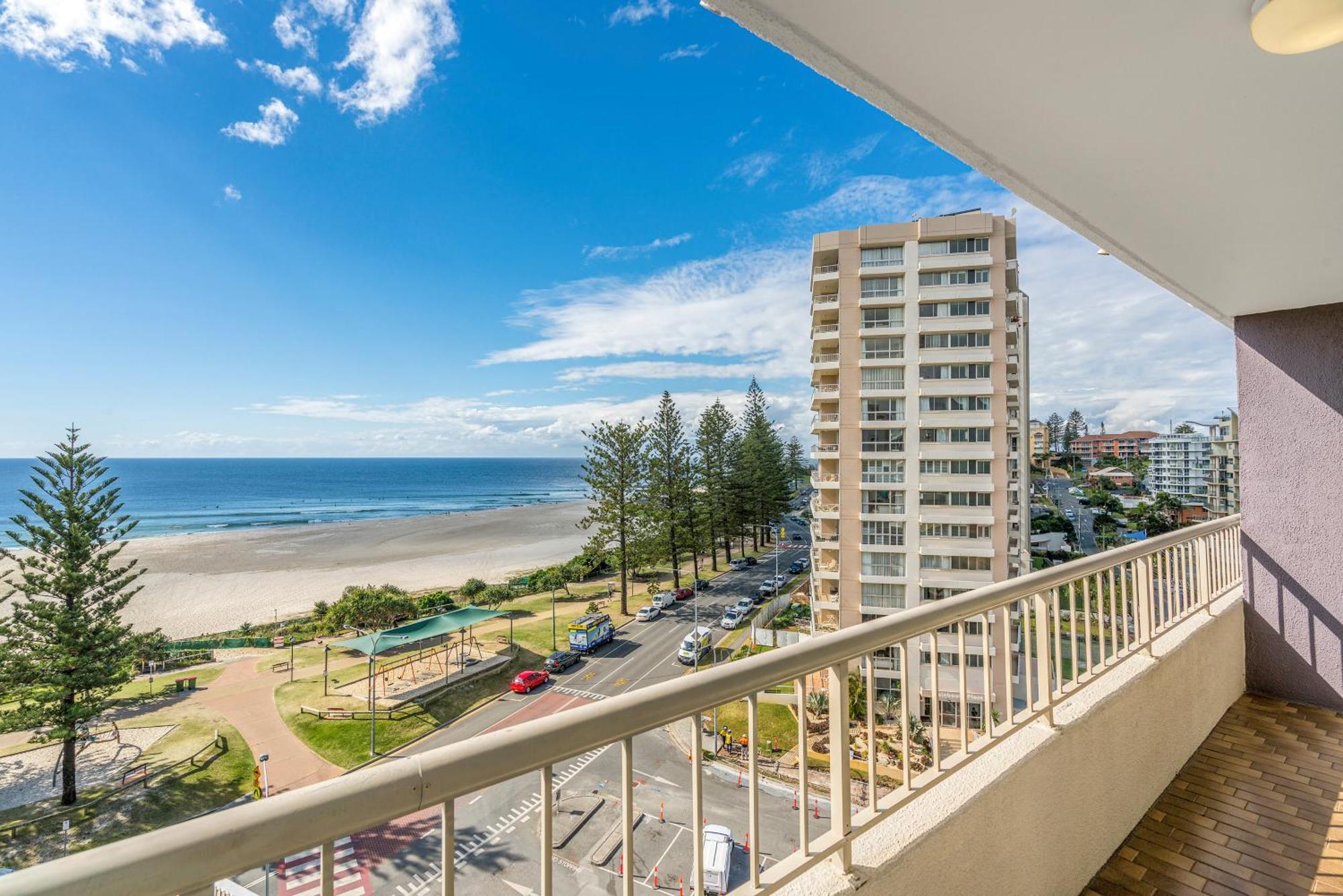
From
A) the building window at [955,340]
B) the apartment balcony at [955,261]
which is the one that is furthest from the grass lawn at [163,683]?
the apartment balcony at [955,261]

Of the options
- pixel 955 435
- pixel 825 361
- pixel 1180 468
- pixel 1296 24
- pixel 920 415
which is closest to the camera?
pixel 1296 24

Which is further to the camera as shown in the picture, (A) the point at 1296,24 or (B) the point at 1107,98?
(B) the point at 1107,98

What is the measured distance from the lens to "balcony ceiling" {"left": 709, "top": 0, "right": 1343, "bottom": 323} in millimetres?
858

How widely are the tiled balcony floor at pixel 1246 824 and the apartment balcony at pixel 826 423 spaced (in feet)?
34.9

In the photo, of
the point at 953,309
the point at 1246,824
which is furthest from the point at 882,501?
the point at 1246,824

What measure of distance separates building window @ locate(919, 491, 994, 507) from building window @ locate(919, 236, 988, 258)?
5.25m

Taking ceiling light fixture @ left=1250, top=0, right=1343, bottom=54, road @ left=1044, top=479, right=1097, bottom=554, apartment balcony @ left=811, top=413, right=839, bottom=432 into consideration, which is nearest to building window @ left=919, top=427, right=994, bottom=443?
apartment balcony @ left=811, top=413, right=839, bottom=432

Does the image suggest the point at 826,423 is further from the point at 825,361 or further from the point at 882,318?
the point at 882,318

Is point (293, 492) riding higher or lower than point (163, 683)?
higher

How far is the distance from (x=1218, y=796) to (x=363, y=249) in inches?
1488

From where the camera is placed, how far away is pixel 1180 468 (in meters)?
23.4

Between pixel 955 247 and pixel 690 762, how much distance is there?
13.4 metres

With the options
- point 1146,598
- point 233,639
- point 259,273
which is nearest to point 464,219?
point 259,273

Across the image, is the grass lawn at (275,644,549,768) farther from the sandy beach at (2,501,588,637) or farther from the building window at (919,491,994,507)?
the building window at (919,491,994,507)
